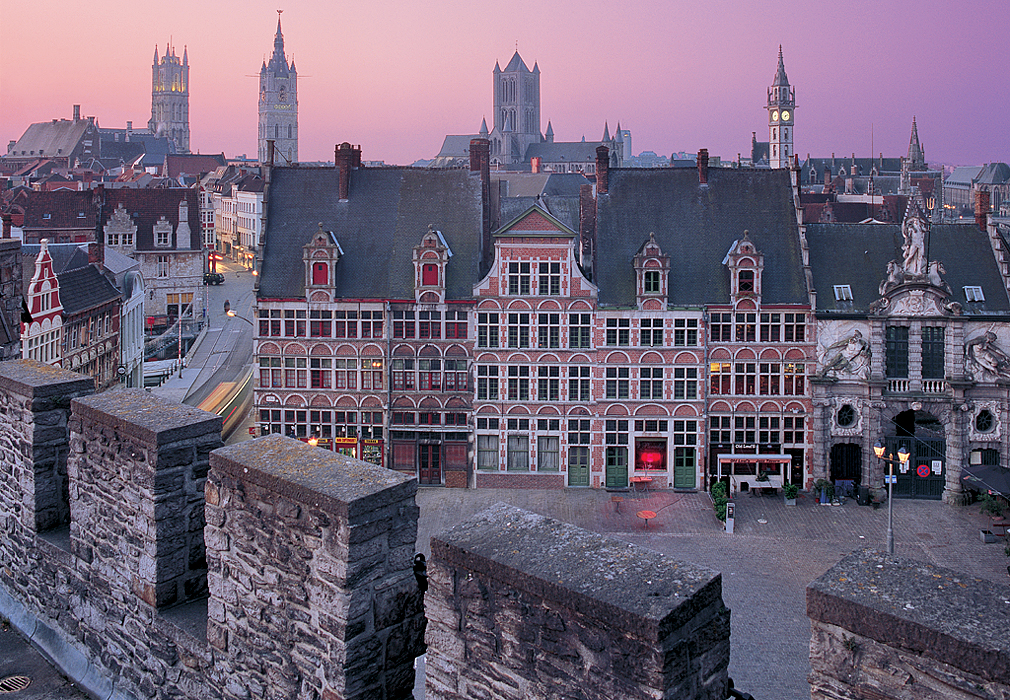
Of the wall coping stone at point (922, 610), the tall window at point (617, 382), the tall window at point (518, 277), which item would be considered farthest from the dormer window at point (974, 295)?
the wall coping stone at point (922, 610)

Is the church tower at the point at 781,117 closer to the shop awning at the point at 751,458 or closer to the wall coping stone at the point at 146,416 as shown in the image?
the shop awning at the point at 751,458

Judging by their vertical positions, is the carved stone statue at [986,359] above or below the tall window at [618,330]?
below

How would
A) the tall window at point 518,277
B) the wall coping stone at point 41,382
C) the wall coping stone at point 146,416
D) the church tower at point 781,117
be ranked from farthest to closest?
the church tower at point 781,117 → the tall window at point 518,277 → the wall coping stone at point 41,382 → the wall coping stone at point 146,416

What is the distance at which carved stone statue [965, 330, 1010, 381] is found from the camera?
37.3m

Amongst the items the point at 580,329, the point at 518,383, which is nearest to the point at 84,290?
the point at 518,383

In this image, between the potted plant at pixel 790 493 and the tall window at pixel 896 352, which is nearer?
the potted plant at pixel 790 493

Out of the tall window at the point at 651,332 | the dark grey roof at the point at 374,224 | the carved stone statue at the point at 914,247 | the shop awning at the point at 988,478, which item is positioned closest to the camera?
the shop awning at the point at 988,478

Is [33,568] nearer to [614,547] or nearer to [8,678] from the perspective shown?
[8,678]

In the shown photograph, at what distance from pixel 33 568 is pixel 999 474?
3152 cm

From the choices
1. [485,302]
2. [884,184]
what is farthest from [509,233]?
[884,184]

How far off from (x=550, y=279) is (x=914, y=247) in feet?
45.4

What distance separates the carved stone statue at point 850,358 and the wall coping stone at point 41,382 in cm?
3230

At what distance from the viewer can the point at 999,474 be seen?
33500 millimetres

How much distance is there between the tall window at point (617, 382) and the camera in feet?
128
